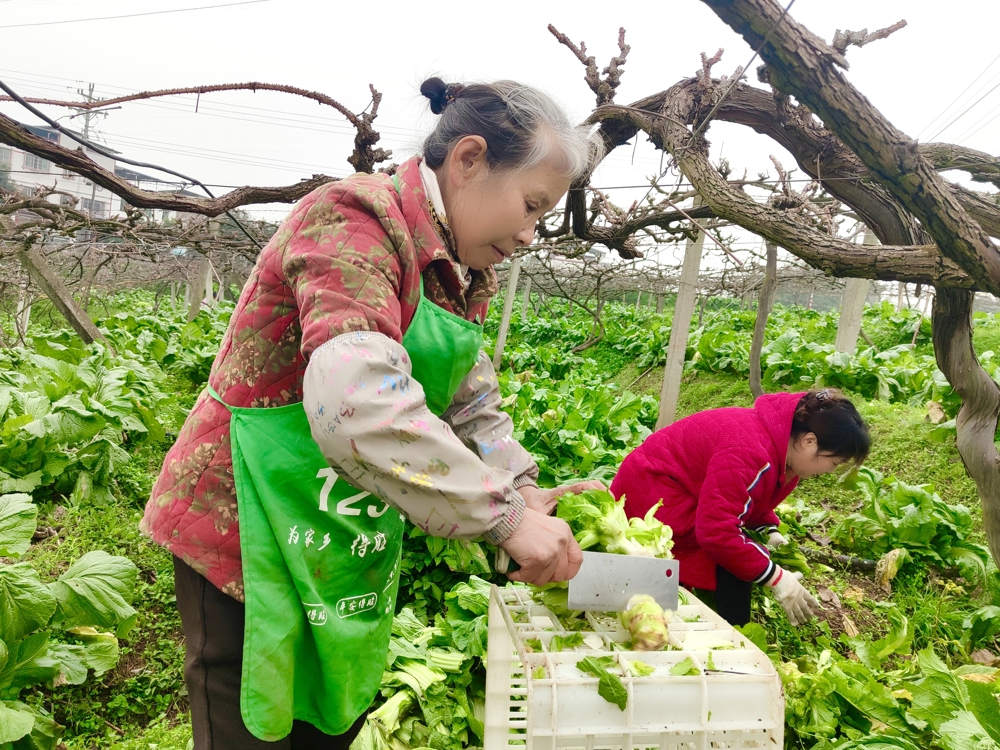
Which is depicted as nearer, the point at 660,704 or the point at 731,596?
the point at 660,704

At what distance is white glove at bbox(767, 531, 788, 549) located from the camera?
13.0ft

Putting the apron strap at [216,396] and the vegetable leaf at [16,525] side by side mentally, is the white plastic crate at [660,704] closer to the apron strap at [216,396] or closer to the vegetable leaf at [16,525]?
the apron strap at [216,396]

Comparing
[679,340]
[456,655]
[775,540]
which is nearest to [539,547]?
[456,655]

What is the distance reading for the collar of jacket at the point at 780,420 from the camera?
3119 millimetres

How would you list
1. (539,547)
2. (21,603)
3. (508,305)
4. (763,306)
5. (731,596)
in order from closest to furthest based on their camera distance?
(539,547) < (21,603) < (731,596) < (763,306) < (508,305)

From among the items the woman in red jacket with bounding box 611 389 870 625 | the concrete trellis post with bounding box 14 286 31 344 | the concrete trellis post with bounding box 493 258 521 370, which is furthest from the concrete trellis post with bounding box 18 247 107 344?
the woman in red jacket with bounding box 611 389 870 625

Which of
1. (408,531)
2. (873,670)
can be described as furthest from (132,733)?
(873,670)

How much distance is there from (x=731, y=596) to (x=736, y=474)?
2.43 feet

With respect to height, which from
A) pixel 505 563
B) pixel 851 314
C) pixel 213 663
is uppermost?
pixel 505 563

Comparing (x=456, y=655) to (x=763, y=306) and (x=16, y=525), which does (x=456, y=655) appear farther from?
(x=763, y=306)

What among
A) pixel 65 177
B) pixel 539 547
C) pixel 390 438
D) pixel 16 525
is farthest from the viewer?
pixel 65 177

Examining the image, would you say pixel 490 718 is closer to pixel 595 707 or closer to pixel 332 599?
pixel 595 707

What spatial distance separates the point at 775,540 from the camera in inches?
157

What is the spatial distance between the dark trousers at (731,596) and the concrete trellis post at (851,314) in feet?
17.2
